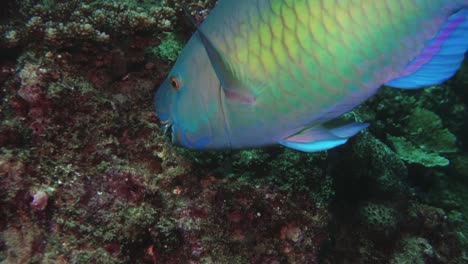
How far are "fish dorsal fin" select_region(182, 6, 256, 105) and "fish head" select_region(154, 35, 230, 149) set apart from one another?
0.10m

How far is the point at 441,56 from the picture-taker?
5.61ft

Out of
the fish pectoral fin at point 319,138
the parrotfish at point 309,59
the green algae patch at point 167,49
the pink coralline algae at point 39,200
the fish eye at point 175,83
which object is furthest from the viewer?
the green algae patch at point 167,49

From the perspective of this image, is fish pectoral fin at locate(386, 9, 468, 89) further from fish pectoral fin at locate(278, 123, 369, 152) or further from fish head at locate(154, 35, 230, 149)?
fish head at locate(154, 35, 230, 149)

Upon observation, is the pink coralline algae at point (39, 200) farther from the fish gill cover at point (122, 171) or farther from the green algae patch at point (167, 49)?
the green algae patch at point (167, 49)

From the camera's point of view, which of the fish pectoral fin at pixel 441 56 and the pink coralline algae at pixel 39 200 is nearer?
the fish pectoral fin at pixel 441 56

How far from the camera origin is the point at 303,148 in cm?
189

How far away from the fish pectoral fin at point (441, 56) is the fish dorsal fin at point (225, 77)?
747mm

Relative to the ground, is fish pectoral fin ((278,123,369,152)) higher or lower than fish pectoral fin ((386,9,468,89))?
lower

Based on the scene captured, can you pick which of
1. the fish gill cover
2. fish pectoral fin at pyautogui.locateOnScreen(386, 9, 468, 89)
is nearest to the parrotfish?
fish pectoral fin at pyautogui.locateOnScreen(386, 9, 468, 89)

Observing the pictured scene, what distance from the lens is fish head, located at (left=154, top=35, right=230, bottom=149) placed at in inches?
75.4

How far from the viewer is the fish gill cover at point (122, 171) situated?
2660 millimetres

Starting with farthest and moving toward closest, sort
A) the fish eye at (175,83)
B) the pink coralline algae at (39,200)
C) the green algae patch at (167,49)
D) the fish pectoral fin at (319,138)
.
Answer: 1. the green algae patch at (167,49)
2. the pink coralline algae at (39,200)
3. the fish eye at (175,83)
4. the fish pectoral fin at (319,138)

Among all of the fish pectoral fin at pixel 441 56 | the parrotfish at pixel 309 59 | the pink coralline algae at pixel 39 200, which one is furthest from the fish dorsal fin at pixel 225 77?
the pink coralline algae at pixel 39 200

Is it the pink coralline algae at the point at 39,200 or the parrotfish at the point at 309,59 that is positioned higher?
the parrotfish at the point at 309,59
